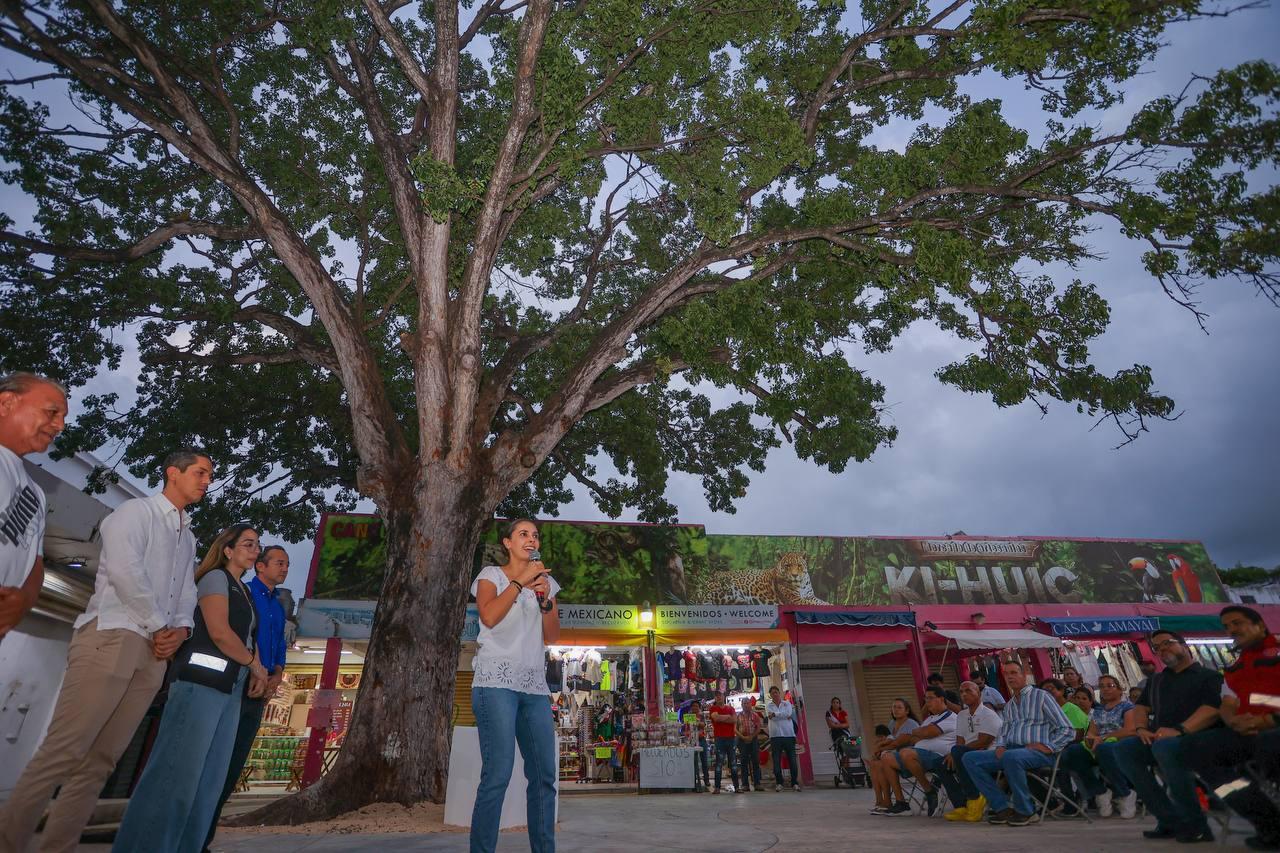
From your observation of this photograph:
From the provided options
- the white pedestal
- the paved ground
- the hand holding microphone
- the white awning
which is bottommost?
the paved ground

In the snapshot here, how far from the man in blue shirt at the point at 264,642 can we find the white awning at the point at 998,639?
52.3 ft

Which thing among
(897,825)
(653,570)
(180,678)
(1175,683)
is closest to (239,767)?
(180,678)

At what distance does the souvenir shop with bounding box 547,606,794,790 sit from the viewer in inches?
575

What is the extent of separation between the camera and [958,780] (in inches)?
272

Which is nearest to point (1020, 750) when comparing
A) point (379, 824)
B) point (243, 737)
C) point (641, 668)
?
point (379, 824)

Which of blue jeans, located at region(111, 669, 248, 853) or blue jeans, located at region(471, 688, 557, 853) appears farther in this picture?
blue jeans, located at region(471, 688, 557, 853)

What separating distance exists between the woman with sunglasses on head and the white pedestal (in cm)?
272

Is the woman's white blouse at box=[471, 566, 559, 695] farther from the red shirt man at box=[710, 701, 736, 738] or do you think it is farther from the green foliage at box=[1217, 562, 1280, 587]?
the green foliage at box=[1217, 562, 1280, 587]

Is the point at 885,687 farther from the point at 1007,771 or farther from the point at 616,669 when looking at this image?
the point at 1007,771

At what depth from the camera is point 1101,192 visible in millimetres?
7910

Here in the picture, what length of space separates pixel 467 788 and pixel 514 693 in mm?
3320

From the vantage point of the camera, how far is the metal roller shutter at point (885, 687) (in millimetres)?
18719

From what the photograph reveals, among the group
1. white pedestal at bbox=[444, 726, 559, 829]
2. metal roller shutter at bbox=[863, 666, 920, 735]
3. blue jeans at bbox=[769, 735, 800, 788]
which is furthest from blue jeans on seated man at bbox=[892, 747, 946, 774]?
metal roller shutter at bbox=[863, 666, 920, 735]

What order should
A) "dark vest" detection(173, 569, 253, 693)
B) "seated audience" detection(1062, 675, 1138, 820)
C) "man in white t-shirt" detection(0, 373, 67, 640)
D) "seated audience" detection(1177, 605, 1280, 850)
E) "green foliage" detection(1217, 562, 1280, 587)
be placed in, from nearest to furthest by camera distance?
"man in white t-shirt" detection(0, 373, 67, 640), "dark vest" detection(173, 569, 253, 693), "seated audience" detection(1177, 605, 1280, 850), "seated audience" detection(1062, 675, 1138, 820), "green foliage" detection(1217, 562, 1280, 587)
